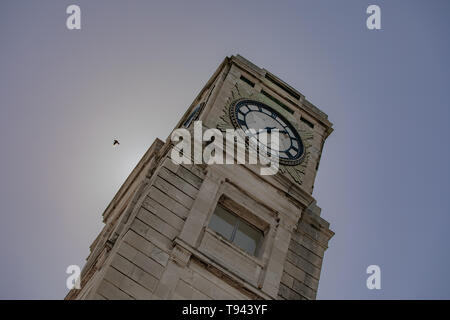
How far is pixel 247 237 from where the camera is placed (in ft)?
61.4

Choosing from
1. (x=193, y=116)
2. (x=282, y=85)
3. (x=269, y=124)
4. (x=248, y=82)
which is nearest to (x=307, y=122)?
(x=282, y=85)

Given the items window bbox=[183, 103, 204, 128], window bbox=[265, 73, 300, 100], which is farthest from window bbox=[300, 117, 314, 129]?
window bbox=[183, 103, 204, 128]

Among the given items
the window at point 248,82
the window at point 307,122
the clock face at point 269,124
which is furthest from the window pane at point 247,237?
the window at point 248,82

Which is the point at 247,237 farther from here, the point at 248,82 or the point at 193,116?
the point at 248,82

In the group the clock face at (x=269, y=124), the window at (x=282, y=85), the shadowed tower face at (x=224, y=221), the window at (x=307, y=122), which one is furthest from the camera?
the window at (x=282, y=85)

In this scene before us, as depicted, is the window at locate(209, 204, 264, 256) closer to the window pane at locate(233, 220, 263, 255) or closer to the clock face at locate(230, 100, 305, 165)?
the window pane at locate(233, 220, 263, 255)

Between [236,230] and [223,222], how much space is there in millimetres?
479

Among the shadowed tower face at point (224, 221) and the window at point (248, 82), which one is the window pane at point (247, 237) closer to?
the shadowed tower face at point (224, 221)

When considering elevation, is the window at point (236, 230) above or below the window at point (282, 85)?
below

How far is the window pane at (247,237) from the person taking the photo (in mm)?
18391

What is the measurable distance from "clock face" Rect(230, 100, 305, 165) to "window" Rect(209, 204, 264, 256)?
11.2ft

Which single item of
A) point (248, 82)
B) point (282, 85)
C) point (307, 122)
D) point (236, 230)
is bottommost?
point (236, 230)

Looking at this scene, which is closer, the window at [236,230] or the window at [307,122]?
the window at [236,230]
